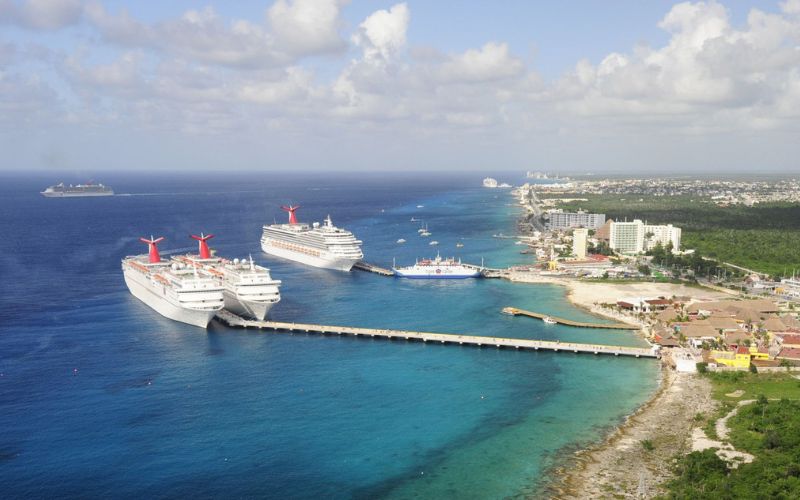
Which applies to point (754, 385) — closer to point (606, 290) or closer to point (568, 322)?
point (568, 322)

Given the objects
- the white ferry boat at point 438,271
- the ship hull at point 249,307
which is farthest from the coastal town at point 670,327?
the ship hull at point 249,307

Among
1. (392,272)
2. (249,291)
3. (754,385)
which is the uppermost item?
(249,291)

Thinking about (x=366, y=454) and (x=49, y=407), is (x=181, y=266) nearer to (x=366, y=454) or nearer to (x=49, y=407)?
(x=49, y=407)

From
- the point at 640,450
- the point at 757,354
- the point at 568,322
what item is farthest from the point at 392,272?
the point at 640,450

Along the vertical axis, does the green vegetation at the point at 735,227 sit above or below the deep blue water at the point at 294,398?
above

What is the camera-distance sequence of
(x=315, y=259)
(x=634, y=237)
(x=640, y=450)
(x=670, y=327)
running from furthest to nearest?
(x=634, y=237) → (x=315, y=259) → (x=670, y=327) → (x=640, y=450)

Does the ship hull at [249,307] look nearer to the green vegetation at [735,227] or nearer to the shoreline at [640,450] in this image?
the shoreline at [640,450]

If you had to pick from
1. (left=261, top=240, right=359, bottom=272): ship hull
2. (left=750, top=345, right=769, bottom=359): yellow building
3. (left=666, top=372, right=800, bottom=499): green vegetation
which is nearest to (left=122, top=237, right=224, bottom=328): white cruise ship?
Result: (left=261, top=240, right=359, bottom=272): ship hull
